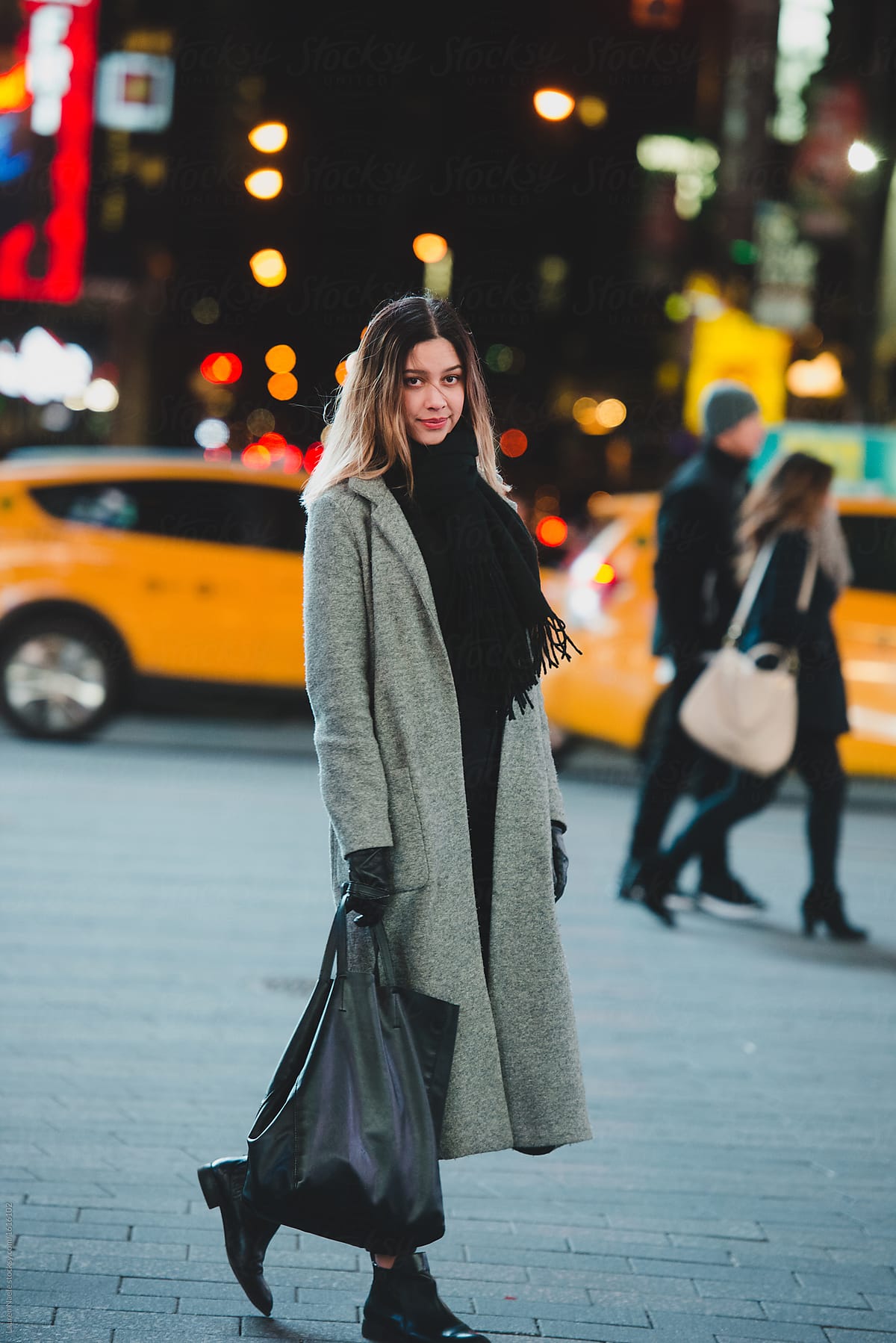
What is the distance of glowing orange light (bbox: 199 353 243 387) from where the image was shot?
34.0m

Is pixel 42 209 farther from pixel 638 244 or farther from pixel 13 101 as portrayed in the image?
pixel 638 244

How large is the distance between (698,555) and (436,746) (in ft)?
13.5

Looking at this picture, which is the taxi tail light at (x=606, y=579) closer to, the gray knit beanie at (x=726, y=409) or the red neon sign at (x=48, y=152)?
the gray knit beanie at (x=726, y=409)

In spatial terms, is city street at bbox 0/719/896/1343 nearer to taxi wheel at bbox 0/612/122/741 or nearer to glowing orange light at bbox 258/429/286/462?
taxi wheel at bbox 0/612/122/741

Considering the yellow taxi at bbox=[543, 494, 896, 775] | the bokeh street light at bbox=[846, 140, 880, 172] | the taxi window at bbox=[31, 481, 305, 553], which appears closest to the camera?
the yellow taxi at bbox=[543, 494, 896, 775]

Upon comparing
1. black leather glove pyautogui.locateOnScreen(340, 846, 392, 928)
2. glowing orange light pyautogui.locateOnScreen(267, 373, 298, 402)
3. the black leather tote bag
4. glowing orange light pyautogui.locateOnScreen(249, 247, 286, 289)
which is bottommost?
the black leather tote bag

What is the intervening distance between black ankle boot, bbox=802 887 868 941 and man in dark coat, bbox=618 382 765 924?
0.38 metres

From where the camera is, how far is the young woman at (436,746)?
308 centimetres

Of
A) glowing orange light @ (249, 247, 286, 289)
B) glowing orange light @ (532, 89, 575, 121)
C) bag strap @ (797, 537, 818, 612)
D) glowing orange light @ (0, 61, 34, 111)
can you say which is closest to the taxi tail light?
bag strap @ (797, 537, 818, 612)

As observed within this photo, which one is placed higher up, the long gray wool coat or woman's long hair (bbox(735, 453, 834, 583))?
woman's long hair (bbox(735, 453, 834, 583))

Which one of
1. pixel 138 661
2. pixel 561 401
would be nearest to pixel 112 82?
pixel 138 661

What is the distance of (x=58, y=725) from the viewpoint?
11828 mm

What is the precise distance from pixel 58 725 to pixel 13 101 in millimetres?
10755

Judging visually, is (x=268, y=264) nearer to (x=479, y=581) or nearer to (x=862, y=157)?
(x=862, y=157)
